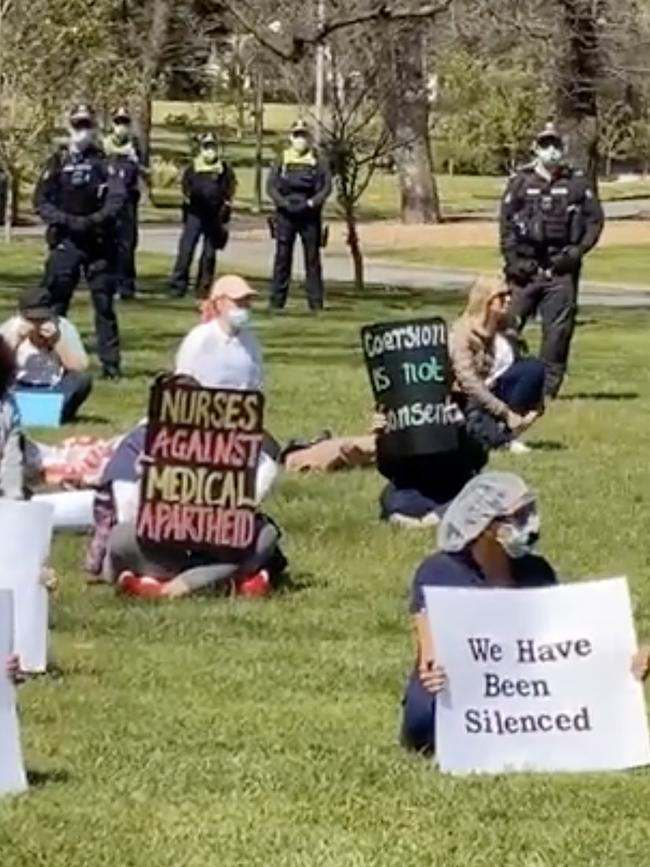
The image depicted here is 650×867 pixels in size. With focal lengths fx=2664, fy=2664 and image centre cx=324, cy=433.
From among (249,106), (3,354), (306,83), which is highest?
(3,354)

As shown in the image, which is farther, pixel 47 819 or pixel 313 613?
pixel 313 613

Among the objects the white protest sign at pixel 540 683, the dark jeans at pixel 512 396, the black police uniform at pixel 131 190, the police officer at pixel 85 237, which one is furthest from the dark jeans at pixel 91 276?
the white protest sign at pixel 540 683

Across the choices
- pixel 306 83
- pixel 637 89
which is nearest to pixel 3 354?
pixel 306 83

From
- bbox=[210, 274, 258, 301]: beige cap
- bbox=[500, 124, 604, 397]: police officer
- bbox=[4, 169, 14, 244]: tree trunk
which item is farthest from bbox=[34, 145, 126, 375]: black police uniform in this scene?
bbox=[4, 169, 14, 244]: tree trunk

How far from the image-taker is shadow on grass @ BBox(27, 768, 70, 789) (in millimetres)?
7820

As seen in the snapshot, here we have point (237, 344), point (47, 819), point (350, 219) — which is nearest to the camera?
point (47, 819)

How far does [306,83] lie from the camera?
36.7 metres

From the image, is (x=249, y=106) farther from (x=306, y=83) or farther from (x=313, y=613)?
(x=313, y=613)

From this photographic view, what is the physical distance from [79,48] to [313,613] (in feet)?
97.7

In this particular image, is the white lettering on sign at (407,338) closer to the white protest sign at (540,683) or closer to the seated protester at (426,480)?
the seated protester at (426,480)

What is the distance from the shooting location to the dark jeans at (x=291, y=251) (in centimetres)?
2762

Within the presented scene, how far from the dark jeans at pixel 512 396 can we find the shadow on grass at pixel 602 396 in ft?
12.9

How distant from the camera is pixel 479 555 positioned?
8234 millimetres

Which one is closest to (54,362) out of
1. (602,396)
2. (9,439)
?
(602,396)
